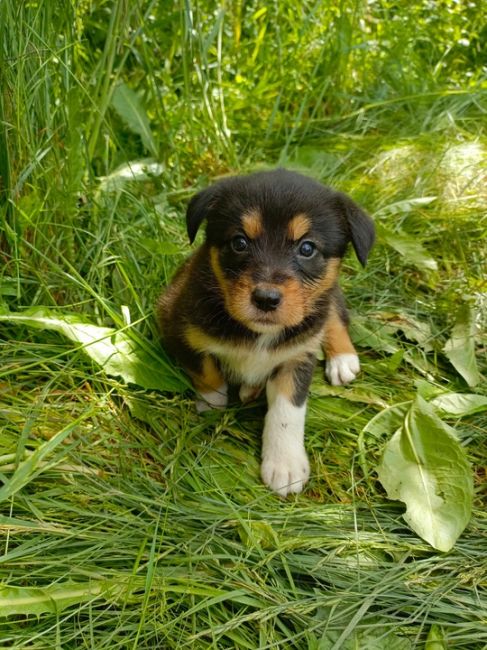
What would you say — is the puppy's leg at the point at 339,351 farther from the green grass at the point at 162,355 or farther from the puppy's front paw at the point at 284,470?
the puppy's front paw at the point at 284,470

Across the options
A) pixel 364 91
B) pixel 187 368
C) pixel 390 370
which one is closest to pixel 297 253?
pixel 187 368

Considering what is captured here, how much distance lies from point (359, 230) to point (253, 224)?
483 mm

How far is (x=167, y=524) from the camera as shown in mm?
2912

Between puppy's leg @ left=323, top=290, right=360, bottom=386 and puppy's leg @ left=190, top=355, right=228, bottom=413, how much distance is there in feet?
1.99

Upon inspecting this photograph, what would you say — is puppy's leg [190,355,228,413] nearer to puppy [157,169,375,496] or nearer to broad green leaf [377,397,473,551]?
puppy [157,169,375,496]

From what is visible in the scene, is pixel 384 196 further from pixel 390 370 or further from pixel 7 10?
pixel 7 10

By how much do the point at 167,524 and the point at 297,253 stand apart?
122 centimetres

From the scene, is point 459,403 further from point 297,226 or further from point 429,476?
point 297,226

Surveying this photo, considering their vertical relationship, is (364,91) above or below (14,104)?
below

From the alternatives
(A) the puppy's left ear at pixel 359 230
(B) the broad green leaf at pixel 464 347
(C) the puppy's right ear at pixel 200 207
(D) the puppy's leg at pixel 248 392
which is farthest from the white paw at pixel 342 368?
(C) the puppy's right ear at pixel 200 207

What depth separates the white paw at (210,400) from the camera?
3586 millimetres

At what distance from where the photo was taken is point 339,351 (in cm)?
390

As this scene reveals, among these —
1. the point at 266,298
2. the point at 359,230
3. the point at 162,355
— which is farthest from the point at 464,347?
the point at 162,355

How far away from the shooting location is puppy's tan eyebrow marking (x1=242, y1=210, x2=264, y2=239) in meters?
3.10
